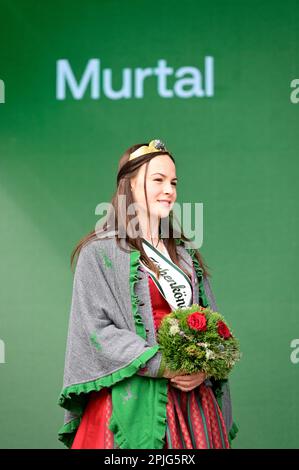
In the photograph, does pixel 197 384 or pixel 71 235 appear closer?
pixel 197 384

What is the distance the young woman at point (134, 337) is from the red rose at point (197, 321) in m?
0.14

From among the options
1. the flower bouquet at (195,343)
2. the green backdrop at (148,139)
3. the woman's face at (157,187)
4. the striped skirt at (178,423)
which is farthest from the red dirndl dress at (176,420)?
the green backdrop at (148,139)

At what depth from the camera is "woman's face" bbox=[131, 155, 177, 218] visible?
2840 mm

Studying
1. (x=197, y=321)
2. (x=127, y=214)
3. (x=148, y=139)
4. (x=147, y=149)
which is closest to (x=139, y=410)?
(x=197, y=321)

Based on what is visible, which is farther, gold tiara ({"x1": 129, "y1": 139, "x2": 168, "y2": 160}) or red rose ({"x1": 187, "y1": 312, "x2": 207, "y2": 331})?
gold tiara ({"x1": 129, "y1": 139, "x2": 168, "y2": 160})

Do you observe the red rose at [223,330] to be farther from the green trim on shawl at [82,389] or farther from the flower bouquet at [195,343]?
the green trim on shawl at [82,389]

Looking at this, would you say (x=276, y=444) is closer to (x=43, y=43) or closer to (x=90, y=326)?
(x=90, y=326)

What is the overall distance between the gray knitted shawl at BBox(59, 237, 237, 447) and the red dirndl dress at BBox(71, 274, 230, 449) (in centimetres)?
6

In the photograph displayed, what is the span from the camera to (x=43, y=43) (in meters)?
4.58

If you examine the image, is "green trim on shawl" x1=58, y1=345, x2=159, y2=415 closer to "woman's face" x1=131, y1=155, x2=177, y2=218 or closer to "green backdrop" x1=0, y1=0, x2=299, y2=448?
"woman's face" x1=131, y1=155, x2=177, y2=218

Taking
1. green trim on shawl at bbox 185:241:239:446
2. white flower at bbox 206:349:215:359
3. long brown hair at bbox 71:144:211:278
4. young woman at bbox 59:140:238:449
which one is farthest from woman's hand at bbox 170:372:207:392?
long brown hair at bbox 71:144:211:278

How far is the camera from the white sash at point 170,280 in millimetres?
2793
